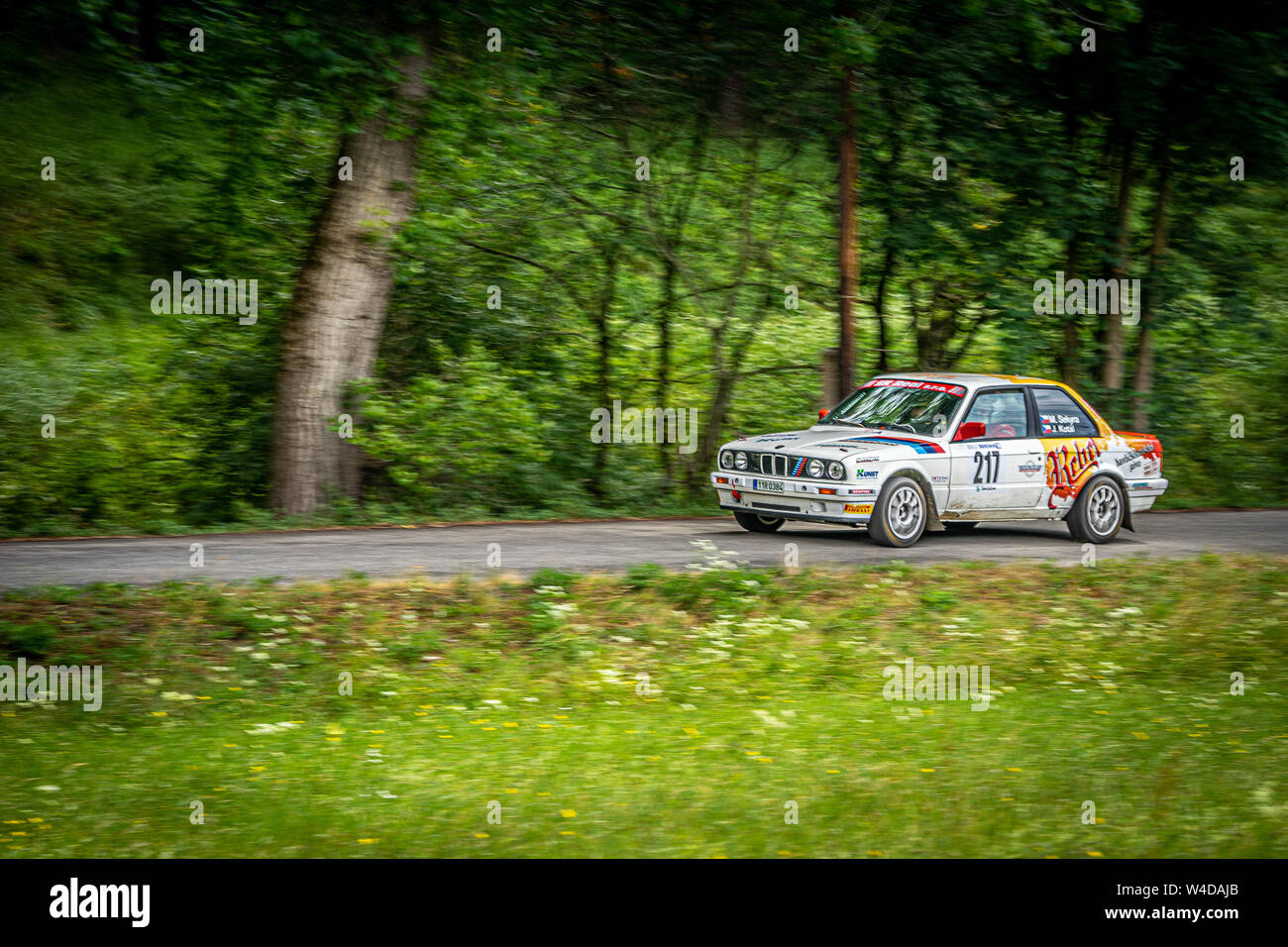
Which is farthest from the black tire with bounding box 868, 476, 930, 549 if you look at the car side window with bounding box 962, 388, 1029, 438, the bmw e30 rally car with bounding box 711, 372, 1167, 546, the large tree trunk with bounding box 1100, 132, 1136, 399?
the large tree trunk with bounding box 1100, 132, 1136, 399

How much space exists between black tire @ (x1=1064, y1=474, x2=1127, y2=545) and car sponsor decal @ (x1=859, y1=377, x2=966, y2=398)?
1786mm

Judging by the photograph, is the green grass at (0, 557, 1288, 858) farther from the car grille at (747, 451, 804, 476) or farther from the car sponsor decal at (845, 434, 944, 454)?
the car grille at (747, 451, 804, 476)

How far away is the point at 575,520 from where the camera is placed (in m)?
16.2

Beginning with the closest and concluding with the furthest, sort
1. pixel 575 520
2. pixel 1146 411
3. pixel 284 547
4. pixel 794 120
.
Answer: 1. pixel 284 547
2. pixel 575 520
3. pixel 794 120
4. pixel 1146 411

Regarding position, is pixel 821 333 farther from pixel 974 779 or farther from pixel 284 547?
pixel 974 779

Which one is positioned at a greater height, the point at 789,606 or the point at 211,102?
the point at 211,102

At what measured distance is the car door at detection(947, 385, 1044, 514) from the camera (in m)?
13.8

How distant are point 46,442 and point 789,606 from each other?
33.1 feet

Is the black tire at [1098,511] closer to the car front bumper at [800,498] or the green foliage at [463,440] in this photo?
the car front bumper at [800,498]

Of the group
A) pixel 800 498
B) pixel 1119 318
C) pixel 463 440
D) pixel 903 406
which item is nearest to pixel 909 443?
pixel 903 406

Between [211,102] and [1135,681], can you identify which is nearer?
[1135,681]

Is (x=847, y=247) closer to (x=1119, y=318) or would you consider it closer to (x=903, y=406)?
(x=903, y=406)

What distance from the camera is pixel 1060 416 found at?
1468 cm
